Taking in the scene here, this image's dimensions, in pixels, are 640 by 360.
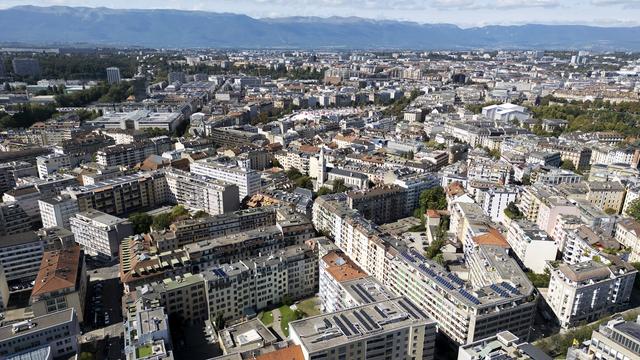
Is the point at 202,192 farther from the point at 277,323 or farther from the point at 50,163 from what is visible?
the point at 50,163

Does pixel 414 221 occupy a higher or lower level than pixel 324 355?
lower

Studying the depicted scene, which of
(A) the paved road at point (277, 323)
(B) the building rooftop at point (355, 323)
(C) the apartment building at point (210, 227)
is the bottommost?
(A) the paved road at point (277, 323)

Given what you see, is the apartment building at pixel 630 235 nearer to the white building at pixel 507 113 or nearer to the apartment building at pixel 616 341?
the apartment building at pixel 616 341

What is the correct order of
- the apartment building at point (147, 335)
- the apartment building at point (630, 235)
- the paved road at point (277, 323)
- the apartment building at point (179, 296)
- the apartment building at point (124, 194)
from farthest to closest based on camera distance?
the apartment building at point (124, 194) → the apartment building at point (630, 235) → the paved road at point (277, 323) → the apartment building at point (179, 296) → the apartment building at point (147, 335)

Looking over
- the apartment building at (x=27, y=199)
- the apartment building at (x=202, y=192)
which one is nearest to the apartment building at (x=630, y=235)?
→ the apartment building at (x=202, y=192)

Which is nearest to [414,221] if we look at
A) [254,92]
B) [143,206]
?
[143,206]

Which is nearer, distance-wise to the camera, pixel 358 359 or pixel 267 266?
→ pixel 358 359

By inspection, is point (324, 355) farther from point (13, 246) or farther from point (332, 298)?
point (13, 246)

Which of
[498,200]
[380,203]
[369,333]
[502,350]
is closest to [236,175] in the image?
[380,203]
